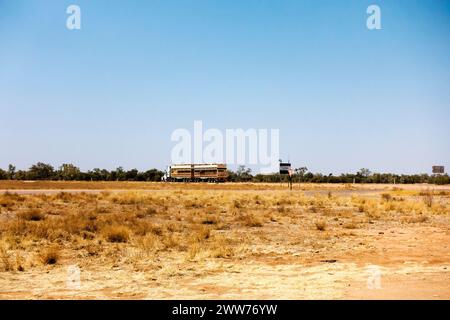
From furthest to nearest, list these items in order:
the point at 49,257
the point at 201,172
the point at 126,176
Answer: the point at 126,176 < the point at 201,172 < the point at 49,257

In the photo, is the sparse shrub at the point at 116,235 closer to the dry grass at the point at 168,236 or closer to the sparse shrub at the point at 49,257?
→ the dry grass at the point at 168,236

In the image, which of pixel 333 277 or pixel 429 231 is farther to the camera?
pixel 429 231

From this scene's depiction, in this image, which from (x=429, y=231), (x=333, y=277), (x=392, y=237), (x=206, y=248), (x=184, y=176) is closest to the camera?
(x=333, y=277)

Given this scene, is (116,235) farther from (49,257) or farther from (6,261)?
(6,261)

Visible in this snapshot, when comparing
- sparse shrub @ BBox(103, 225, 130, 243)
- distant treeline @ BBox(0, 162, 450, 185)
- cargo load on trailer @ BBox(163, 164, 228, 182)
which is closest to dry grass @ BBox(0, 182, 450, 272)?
sparse shrub @ BBox(103, 225, 130, 243)

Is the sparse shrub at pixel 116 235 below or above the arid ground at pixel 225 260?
above

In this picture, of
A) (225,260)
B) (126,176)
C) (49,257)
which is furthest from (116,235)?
(126,176)

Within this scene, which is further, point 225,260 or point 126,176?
point 126,176

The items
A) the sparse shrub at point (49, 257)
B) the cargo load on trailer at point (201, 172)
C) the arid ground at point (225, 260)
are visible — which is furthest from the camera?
the cargo load on trailer at point (201, 172)

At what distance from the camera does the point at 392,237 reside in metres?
16.1

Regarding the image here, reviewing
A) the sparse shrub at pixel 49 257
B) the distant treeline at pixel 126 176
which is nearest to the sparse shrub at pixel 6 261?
the sparse shrub at pixel 49 257
